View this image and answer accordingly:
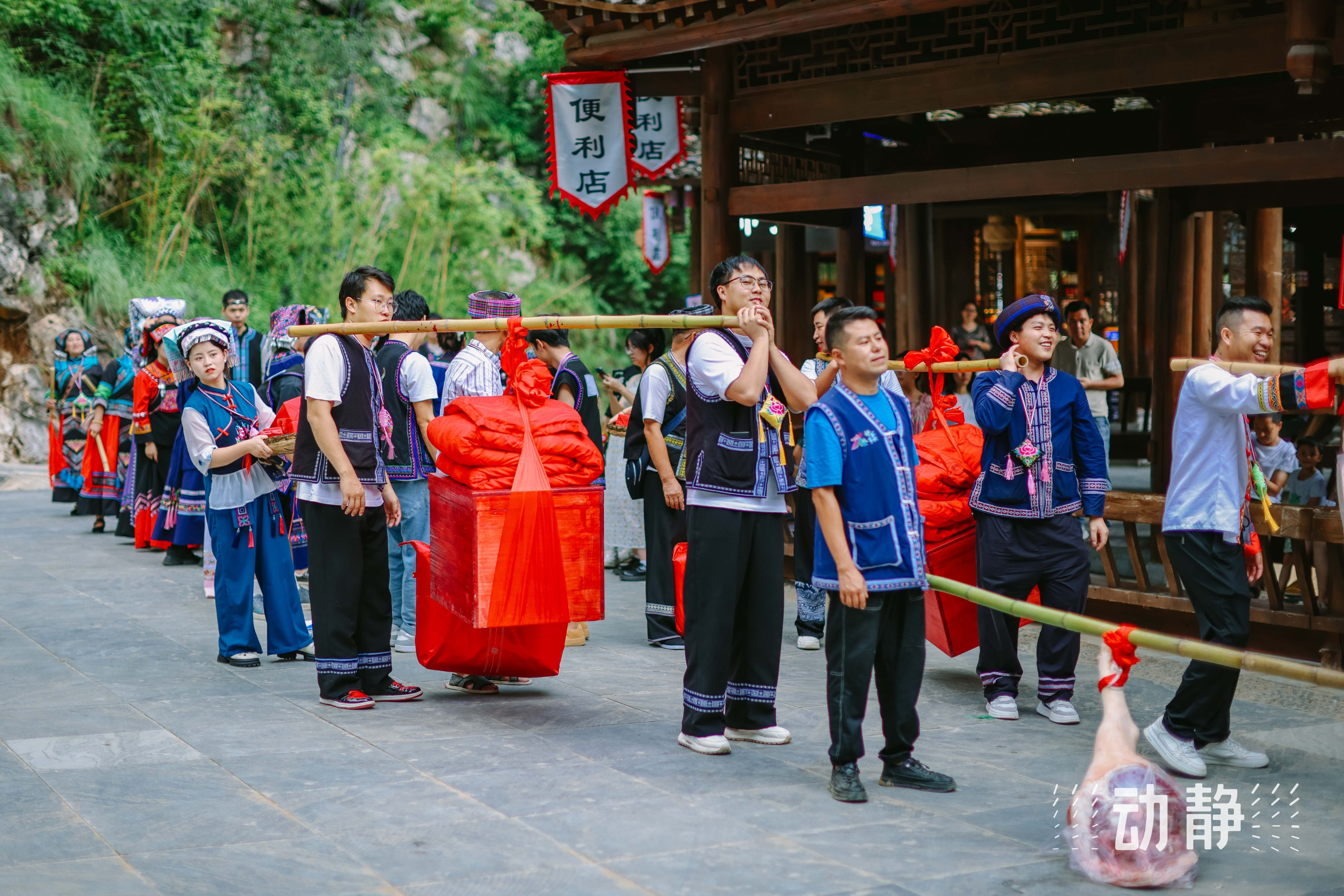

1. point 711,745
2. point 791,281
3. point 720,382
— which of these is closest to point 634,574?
point 711,745

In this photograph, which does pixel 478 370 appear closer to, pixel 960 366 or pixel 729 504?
pixel 729 504

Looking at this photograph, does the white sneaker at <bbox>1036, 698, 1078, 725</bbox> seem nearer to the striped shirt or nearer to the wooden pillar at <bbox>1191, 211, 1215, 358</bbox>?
the striped shirt

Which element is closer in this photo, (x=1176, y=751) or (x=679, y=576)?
(x=1176, y=751)

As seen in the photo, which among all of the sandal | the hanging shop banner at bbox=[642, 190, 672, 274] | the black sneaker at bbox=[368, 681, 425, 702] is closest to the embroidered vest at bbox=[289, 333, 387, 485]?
the black sneaker at bbox=[368, 681, 425, 702]

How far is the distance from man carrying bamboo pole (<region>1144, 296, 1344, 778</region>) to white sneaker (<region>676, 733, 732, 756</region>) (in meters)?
1.56

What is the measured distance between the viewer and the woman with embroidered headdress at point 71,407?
12156 mm

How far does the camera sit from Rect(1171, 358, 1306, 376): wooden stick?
4.27m

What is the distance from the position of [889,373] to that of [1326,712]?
7.97 ft

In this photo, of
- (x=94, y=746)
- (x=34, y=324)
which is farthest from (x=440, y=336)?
(x=34, y=324)

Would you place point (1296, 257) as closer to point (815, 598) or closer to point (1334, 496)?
point (1334, 496)

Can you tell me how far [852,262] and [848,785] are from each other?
26.7 ft

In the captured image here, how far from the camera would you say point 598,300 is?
27703 millimetres

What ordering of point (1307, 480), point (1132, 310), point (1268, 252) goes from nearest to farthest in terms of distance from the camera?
point (1307, 480), point (1268, 252), point (1132, 310)

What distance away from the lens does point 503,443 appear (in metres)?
5.02
